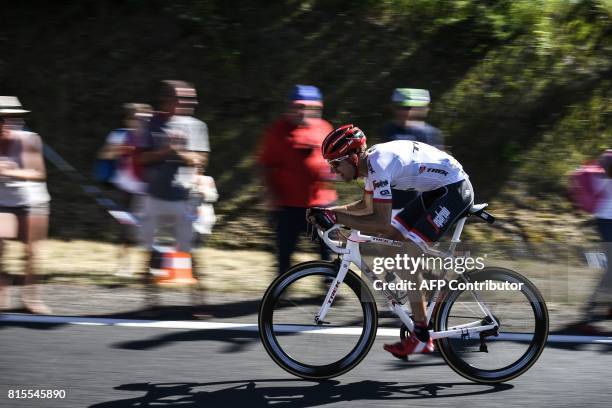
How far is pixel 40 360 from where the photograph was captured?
6152 millimetres

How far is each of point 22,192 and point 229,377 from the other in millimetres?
2593

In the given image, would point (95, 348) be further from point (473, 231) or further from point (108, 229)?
point (473, 231)

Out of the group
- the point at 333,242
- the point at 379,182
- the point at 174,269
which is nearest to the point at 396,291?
the point at 333,242

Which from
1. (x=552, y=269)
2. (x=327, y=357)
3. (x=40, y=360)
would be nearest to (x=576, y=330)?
(x=552, y=269)

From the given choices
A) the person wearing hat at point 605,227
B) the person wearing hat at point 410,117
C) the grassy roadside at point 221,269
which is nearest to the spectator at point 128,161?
the grassy roadside at point 221,269

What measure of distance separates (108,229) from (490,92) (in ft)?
17.2

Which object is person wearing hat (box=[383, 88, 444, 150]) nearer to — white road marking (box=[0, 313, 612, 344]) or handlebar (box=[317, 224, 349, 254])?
white road marking (box=[0, 313, 612, 344])

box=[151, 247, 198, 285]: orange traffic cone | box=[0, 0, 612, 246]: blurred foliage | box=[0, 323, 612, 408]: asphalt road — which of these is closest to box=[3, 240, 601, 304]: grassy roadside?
box=[151, 247, 198, 285]: orange traffic cone

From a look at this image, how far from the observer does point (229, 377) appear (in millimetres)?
5898

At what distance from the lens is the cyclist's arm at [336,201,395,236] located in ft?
18.0

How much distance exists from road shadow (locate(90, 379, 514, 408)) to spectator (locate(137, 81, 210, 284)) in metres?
2.11

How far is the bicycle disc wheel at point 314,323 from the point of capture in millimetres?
5738

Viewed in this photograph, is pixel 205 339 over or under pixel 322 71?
under

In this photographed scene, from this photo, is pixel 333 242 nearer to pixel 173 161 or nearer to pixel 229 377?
pixel 229 377
